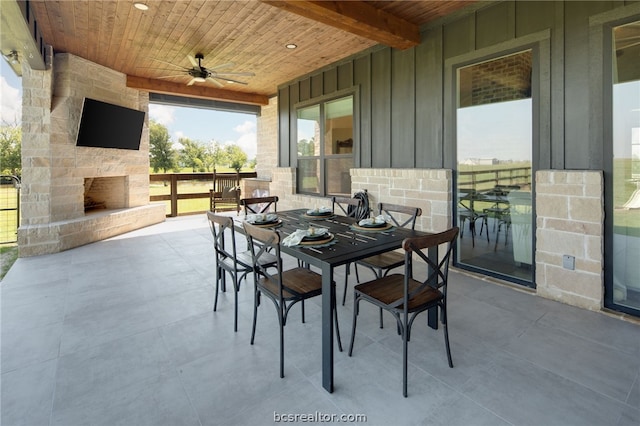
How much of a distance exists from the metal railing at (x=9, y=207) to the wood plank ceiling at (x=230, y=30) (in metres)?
2.04

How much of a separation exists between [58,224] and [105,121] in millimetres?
1864

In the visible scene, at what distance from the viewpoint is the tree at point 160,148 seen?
1470cm

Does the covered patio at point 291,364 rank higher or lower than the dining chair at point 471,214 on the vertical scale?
lower

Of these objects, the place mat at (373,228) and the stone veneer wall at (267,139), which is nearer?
the place mat at (373,228)

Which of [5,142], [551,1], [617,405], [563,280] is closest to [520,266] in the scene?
[563,280]

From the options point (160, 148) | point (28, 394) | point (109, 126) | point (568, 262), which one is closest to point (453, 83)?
point (568, 262)

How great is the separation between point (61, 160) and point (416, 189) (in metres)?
5.15

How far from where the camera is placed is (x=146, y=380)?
6.19ft

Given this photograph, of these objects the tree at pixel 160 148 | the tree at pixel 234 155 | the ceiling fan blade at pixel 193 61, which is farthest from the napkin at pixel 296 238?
the tree at pixel 234 155

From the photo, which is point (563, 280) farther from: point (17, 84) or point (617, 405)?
point (17, 84)

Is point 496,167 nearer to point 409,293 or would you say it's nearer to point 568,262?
point 568,262

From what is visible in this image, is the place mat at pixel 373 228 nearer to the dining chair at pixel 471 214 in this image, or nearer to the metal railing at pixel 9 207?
the dining chair at pixel 471 214

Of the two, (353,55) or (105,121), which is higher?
(353,55)

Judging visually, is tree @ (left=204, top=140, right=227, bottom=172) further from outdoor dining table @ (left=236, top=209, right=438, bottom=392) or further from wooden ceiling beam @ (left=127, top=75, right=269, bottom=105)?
outdoor dining table @ (left=236, top=209, right=438, bottom=392)
